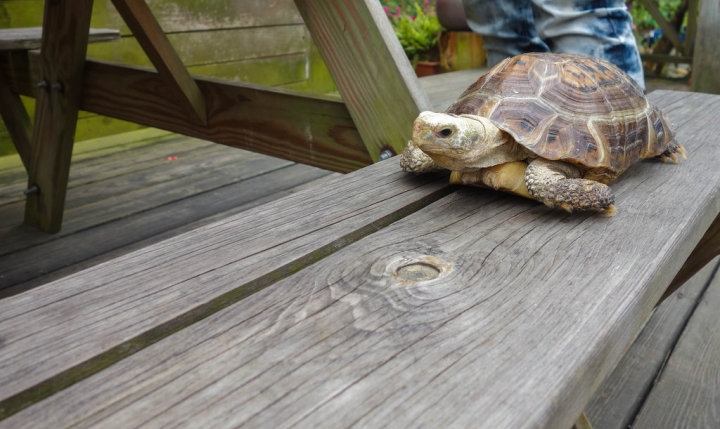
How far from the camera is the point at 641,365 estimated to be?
2178 mm

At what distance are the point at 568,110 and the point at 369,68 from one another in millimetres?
714

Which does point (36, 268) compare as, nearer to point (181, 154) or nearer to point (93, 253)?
point (93, 253)

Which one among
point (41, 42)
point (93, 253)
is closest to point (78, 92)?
point (41, 42)

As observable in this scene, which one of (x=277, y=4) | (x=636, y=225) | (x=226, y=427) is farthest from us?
(x=277, y=4)

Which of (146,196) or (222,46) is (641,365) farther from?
(222,46)

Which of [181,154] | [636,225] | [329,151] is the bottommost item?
[181,154]

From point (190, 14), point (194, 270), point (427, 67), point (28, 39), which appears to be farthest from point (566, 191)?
point (427, 67)

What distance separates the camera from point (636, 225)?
1.20 meters

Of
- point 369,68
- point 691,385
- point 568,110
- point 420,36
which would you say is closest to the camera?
point 568,110

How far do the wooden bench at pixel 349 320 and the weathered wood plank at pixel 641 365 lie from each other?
869mm

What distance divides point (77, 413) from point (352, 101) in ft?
4.68

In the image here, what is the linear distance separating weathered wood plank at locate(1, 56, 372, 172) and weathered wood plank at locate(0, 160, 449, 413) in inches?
25.4

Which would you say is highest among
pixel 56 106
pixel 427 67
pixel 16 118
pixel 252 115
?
pixel 252 115

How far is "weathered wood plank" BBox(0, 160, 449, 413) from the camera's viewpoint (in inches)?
29.1
